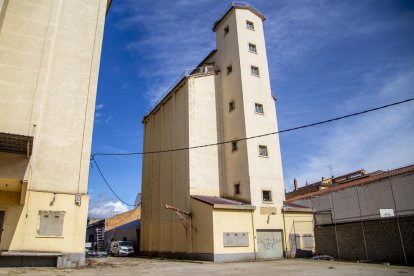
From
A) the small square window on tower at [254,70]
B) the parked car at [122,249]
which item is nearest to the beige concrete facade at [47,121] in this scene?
the small square window on tower at [254,70]

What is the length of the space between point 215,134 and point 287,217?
31.0 feet

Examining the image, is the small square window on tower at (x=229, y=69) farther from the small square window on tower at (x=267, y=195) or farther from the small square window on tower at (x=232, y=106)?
the small square window on tower at (x=267, y=195)

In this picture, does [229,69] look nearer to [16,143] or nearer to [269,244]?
[269,244]

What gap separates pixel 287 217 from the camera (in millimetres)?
25156

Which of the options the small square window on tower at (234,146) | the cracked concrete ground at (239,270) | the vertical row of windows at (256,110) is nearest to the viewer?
the cracked concrete ground at (239,270)

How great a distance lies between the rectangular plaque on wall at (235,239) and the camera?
2170cm

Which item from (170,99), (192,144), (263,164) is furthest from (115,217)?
(263,164)

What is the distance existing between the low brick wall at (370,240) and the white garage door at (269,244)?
9.47ft

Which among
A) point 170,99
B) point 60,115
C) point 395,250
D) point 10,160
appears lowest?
point 395,250

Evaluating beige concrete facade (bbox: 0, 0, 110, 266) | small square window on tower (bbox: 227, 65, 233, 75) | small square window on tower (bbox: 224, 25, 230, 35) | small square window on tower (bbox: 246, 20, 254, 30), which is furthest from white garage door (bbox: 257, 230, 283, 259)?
small square window on tower (bbox: 224, 25, 230, 35)

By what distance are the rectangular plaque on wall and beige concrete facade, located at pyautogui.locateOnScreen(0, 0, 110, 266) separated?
9527 mm

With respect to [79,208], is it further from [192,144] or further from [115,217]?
[115,217]

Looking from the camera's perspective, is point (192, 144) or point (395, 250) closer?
point (395, 250)

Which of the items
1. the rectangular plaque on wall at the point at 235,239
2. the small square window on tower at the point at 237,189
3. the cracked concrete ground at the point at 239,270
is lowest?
the cracked concrete ground at the point at 239,270
